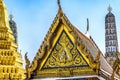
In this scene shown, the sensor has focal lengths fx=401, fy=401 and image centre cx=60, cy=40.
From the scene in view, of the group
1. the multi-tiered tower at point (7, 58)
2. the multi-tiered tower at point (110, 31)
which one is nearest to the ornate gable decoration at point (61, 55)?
the multi-tiered tower at point (7, 58)

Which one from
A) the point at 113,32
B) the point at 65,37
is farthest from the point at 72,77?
the point at 113,32

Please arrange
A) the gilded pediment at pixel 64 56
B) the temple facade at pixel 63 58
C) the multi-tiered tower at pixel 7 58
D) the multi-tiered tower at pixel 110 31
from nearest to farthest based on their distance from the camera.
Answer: the temple facade at pixel 63 58, the gilded pediment at pixel 64 56, the multi-tiered tower at pixel 7 58, the multi-tiered tower at pixel 110 31

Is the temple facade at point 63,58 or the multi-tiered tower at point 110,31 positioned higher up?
the multi-tiered tower at point 110,31

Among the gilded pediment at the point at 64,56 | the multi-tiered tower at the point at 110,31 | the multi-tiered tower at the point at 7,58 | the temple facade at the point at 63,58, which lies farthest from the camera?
the multi-tiered tower at the point at 110,31

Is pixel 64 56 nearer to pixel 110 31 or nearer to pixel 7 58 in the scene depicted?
pixel 7 58

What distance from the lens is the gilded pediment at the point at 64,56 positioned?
1090cm

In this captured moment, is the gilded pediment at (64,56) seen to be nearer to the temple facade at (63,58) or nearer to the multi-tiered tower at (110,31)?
the temple facade at (63,58)

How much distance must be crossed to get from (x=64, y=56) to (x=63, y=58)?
63mm

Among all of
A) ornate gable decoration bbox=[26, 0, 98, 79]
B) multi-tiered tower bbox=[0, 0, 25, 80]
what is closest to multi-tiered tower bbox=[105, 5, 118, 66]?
multi-tiered tower bbox=[0, 0, 25, 80]

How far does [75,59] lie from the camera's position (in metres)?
10.9

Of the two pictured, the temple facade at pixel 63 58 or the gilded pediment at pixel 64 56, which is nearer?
the temple facade at pixel 63 58

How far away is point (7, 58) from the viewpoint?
59.1ft

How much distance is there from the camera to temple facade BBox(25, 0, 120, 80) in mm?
10766

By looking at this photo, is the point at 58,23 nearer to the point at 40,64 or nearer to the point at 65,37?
the point at 65,37
